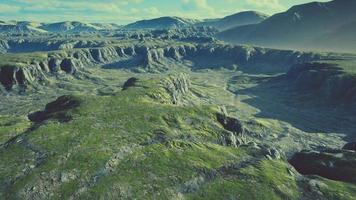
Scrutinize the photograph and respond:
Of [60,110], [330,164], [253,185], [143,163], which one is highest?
[143,163]

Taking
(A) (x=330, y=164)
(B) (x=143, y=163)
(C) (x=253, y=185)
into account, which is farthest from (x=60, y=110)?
(A) (x=330, y=164)

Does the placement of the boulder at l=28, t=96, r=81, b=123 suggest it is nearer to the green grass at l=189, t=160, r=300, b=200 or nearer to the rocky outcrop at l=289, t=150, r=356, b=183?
the green grass at l=189, t=160, r=300, b=200

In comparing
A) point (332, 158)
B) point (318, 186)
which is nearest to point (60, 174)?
point (318, 186)

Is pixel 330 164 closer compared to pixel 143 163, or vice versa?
pixel 143 163

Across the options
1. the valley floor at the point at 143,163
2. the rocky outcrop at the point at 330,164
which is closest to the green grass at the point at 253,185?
the valley floor at the point at 143,163

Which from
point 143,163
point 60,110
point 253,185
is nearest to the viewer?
point 253,185

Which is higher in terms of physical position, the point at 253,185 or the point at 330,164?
the point at 253,185

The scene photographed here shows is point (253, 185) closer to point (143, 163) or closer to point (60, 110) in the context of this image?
point (143, 163)

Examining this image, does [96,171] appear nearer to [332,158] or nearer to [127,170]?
[127,170]

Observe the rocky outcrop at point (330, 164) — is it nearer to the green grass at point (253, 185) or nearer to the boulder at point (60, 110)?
the green grass at point (253, 185)
